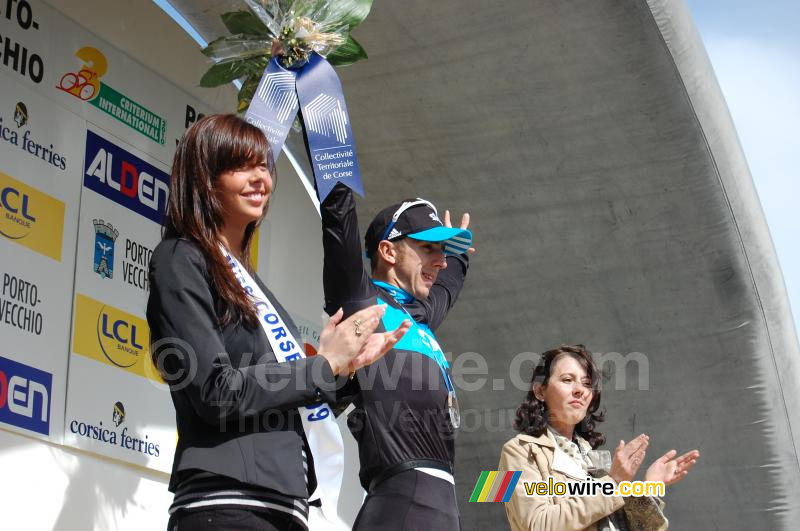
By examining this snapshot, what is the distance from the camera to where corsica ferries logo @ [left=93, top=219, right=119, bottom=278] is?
13.6 feet

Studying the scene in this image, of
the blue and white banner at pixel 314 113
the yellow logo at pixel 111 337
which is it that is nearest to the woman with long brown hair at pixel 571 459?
the blue and white banner at pixel 314 113

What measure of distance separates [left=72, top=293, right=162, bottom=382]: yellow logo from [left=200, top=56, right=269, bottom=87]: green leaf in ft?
3.33

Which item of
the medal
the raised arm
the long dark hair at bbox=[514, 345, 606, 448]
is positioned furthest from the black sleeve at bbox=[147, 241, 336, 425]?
the long dark hair at bbox=[514, 345, 606, 448]

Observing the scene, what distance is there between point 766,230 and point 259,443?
143 inches

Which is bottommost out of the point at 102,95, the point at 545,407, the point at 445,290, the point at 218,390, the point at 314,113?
the point at 218,390

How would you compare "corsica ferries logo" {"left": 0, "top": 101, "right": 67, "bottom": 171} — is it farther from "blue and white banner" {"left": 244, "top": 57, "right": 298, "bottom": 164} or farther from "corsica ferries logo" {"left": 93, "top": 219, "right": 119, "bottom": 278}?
"blue and white banner" {"left": 244, "top": 57, "right": 298, "bottom": 164}

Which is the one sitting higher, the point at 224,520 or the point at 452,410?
the point at 452,410

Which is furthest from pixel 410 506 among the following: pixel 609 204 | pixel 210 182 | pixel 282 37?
pixel 609 204

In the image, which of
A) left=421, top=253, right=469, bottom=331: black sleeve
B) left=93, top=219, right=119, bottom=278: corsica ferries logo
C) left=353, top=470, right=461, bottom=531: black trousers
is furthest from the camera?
left=93, top=219, right=119, bottom=278: corsica ferries logo

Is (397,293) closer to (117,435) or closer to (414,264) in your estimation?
(414,264)

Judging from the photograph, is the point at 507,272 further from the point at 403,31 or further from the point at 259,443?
the point at 259,443

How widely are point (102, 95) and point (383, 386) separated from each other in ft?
6.37

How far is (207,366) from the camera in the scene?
2.08m

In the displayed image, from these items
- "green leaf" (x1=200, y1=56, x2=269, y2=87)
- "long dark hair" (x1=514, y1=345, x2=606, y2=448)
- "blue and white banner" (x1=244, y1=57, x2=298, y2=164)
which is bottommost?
"long dark hair" (x1=514, y1=345, x2=606, y2=448)
